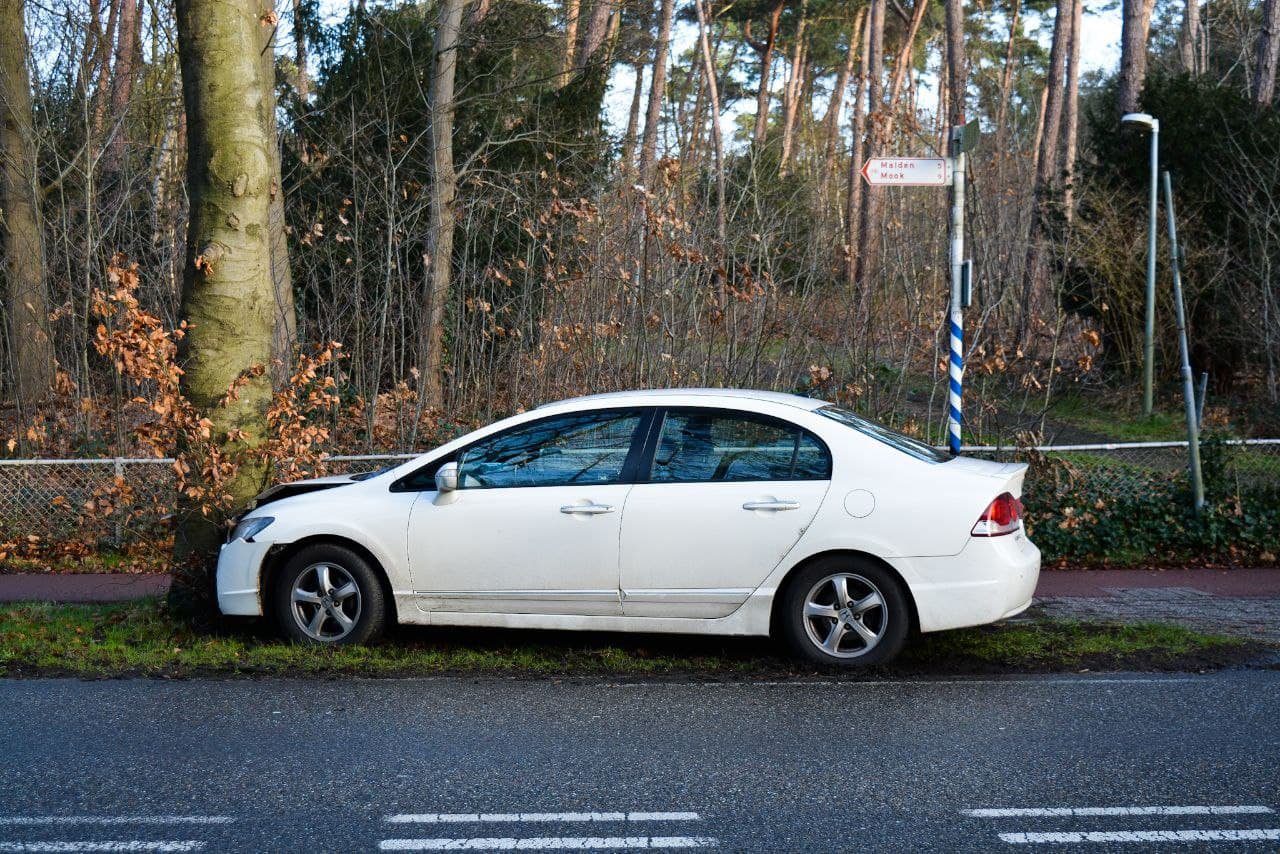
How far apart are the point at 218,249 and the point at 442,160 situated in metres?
8.58

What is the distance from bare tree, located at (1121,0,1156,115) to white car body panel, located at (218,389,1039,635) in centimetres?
1965

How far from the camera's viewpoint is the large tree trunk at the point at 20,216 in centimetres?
1616

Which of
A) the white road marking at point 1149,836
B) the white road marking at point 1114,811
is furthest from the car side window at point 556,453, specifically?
the white road marking at point 1149,836

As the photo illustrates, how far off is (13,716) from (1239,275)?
793 inches

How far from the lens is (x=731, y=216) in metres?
14.3

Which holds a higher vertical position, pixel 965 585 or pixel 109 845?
pixel 965 585

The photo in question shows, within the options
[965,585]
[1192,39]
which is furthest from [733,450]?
[1192,39]

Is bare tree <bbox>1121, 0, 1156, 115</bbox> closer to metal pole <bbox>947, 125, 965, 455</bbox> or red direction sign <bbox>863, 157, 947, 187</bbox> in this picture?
metal pole <bbox>947, 125, 965, 455</bbox>

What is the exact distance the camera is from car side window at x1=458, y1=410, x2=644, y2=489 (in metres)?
7.35

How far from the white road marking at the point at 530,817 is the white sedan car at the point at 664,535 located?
238 cm

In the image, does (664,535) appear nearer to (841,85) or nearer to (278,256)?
(278,256)

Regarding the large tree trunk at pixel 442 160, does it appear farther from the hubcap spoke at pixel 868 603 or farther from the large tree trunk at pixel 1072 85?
the large tree trunk at pixel 1072 85

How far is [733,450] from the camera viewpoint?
7.25m

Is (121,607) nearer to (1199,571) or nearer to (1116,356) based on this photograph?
(1199,571)
